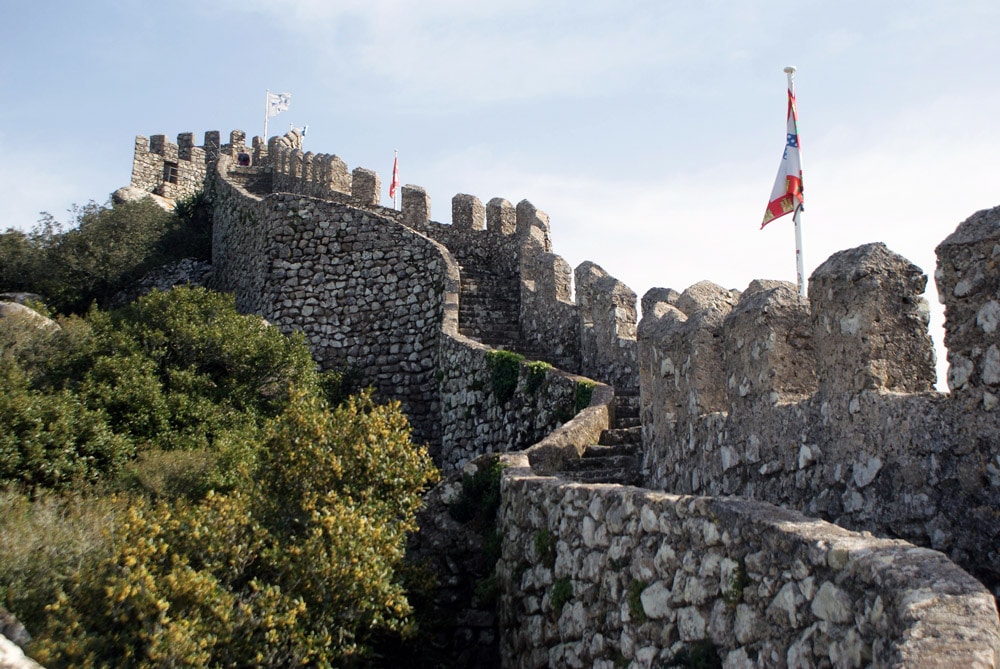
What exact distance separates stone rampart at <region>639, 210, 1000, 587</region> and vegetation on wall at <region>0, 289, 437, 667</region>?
2991mm

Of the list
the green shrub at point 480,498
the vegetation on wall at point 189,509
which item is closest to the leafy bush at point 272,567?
the vegetation on wall at point 189,509

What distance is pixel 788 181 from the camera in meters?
13.8

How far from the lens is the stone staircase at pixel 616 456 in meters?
9.95

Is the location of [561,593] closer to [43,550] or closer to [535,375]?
[43,550]

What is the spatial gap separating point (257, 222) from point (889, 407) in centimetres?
1550

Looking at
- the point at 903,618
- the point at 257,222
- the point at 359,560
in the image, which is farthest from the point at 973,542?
the point at 257,222

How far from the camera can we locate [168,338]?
→ 45.5ft

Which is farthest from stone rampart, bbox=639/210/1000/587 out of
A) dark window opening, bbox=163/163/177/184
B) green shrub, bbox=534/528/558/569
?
dark window opening, bbox=163/163/177/184

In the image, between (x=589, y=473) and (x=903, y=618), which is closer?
(x=903, y=618)

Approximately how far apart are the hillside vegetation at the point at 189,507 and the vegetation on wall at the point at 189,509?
0.06ft

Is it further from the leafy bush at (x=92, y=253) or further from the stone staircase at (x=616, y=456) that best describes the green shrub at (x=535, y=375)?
the leafy bush at (x=92, y=253)

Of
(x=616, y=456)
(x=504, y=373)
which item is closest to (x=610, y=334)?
(x=504, y=373)

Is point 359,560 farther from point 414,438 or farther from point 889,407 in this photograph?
point 414,438

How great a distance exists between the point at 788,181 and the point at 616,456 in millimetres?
5389
